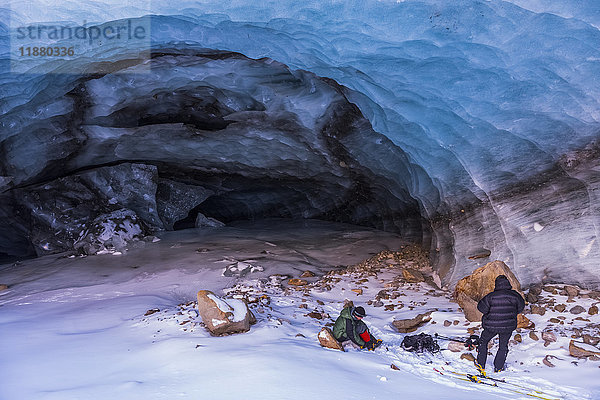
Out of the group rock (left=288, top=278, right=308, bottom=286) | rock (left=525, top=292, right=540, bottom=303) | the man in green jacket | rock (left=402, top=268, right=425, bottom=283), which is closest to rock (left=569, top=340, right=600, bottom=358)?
rock (left=525, top=292, right=540, bottom=303)

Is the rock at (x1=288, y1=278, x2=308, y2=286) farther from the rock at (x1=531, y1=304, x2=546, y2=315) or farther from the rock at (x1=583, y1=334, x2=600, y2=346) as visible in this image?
the rock at (x1=583, y1=334, x2=600, y2=346)

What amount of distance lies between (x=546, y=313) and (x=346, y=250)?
5.90 m

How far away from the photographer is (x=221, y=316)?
4.85 meters

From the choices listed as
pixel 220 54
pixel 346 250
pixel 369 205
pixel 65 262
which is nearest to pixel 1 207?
pixel 65 262

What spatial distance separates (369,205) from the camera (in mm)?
14242

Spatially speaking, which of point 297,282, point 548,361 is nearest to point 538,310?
point 548,361

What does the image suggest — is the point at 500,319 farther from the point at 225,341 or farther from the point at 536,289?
the point at 225,341

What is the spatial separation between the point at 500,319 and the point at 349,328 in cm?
156

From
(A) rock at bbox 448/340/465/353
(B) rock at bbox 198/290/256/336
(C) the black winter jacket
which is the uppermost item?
(C) the black winter jacket

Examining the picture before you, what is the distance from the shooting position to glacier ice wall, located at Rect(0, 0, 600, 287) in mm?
5695

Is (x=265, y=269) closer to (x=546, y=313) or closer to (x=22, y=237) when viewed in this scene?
(x=546, y=313)

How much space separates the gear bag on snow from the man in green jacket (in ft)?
1.17

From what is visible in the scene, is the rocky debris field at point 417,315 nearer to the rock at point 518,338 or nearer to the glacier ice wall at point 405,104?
the rock at point 518,338

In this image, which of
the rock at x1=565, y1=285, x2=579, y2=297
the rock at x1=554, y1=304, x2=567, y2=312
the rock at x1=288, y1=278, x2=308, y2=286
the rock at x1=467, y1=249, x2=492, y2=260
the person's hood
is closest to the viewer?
the person's hood
